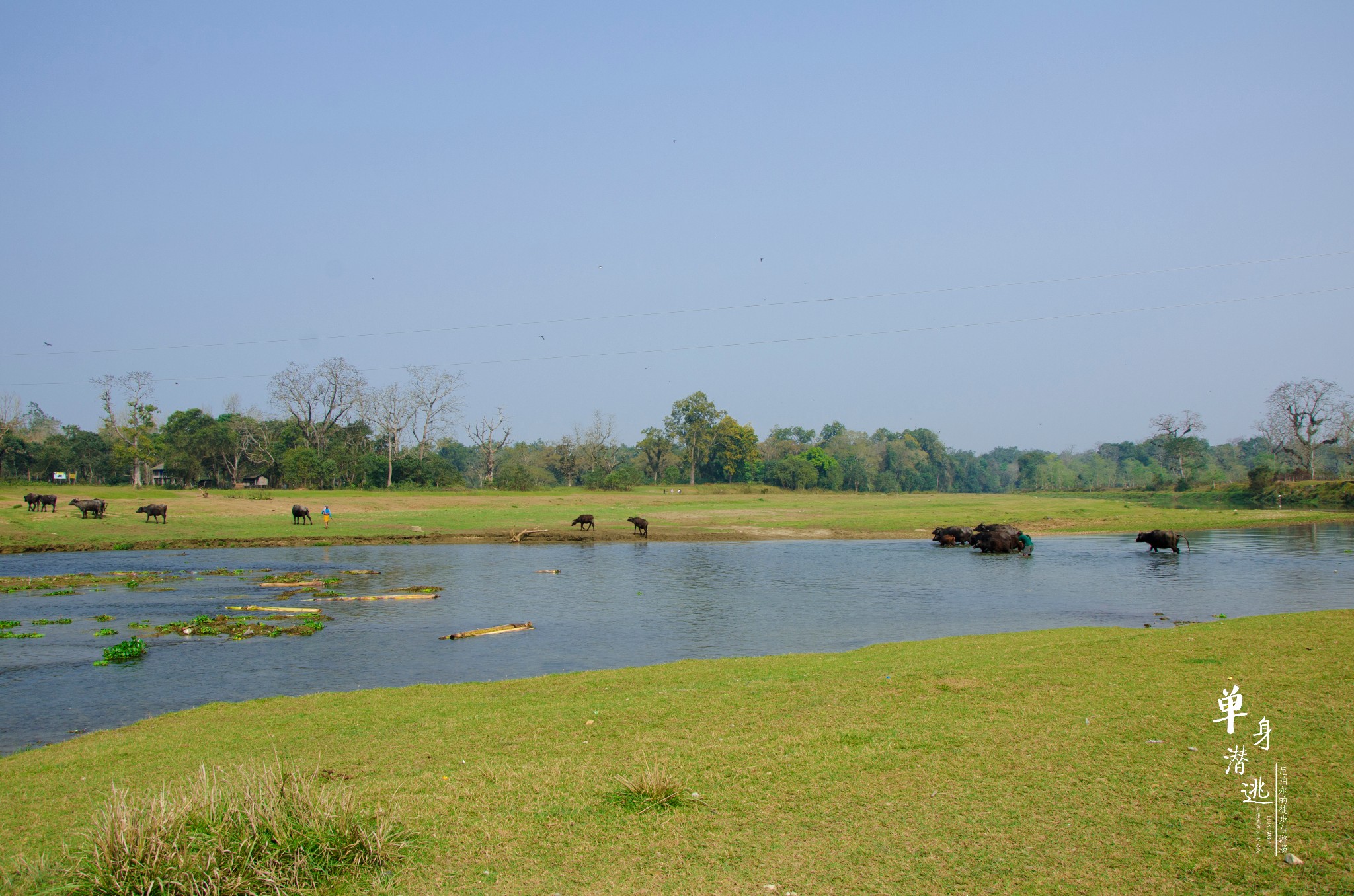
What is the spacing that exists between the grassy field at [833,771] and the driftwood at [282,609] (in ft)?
31.3

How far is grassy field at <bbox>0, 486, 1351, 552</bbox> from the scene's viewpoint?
41.6m

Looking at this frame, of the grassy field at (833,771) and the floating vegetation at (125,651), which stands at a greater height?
the grassy field at (833,771)

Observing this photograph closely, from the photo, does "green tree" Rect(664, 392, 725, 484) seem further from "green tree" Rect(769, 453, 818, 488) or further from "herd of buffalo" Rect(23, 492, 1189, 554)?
"herd of buffalo" Rect(23, 492, 1189, 554)

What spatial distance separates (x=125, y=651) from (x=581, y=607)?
10787mm

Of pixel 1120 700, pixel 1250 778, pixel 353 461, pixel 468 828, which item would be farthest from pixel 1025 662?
pixel 353 461

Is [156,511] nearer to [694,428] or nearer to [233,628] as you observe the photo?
[233,628]

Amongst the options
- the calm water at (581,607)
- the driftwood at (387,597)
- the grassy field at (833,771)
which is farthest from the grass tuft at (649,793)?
the driftwood at (387,597)

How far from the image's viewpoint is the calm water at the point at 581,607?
14523mm

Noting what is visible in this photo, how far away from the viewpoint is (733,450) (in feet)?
367

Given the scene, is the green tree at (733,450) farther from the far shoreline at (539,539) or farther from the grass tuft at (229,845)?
the grass tuft at (229,845)

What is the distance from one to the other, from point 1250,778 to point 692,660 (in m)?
9.28

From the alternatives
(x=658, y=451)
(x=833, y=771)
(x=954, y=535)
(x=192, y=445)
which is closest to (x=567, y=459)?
(x=658, y=451)

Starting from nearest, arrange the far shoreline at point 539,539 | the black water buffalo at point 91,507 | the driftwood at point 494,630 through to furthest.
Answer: the driftwood at point 494,630, the far shoreline at point 539,539, the black water buffalo at point 91,507

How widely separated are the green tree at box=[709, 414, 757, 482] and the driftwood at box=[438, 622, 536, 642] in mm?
92734
